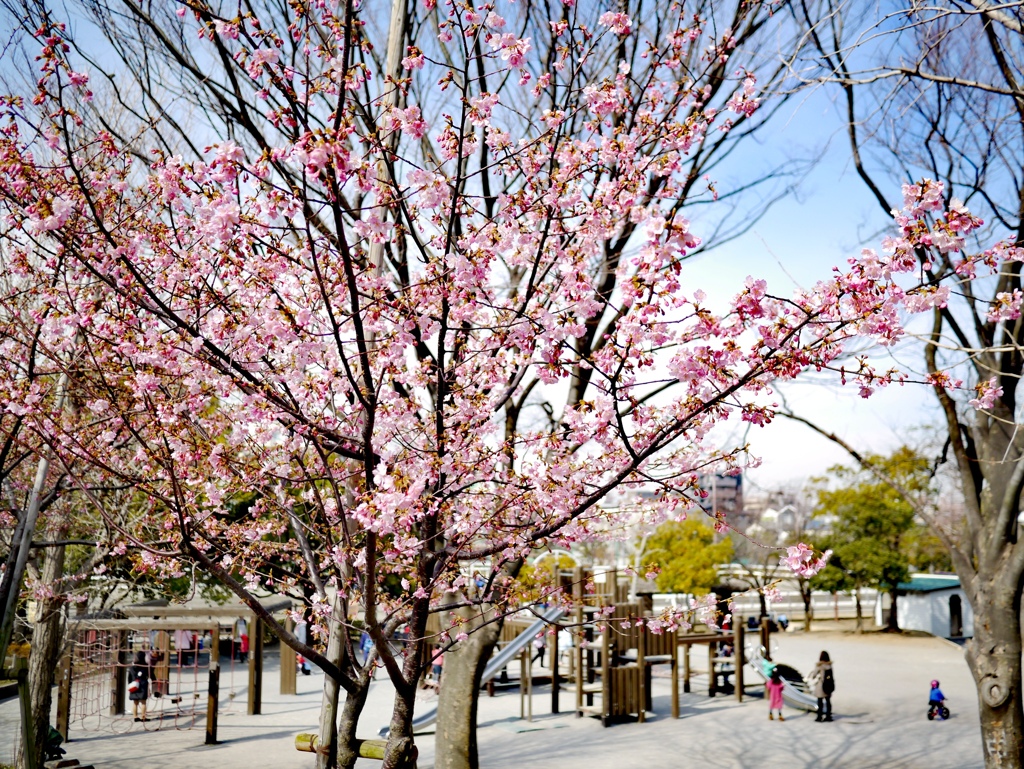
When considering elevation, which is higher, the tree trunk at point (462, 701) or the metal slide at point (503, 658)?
the tree trunk at point (462, 701)

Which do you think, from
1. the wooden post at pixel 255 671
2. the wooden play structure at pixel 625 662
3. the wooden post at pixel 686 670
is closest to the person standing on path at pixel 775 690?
the wooden play structure at pixel 625 662

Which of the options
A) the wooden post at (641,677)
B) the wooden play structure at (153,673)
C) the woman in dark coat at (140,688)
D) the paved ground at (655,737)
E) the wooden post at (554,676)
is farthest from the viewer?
the wooden post at (554,676)

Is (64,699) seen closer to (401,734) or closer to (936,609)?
(401,734)

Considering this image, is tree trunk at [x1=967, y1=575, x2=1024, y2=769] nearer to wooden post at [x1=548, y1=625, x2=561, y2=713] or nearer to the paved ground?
the paved ground

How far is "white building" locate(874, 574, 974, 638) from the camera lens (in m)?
27.7

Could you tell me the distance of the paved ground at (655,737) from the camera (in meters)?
11.2

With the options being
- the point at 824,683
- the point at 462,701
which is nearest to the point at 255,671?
the point at 462,701

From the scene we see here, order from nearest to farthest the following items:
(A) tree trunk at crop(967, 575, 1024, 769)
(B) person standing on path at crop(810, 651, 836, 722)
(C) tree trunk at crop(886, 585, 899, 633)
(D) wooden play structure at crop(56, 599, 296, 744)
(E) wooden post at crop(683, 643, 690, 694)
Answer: (A) tree trunk at crop(967, 575, 1024, 769), (D) wooden play structure at crop(56, 599, 296, 744), (B) person standing on path at crop(810, 651, 836, 722), (E) wooden post at crop(683, 643, 690, 694), (C) tree trunk at crop(886, 585, 899, 633)

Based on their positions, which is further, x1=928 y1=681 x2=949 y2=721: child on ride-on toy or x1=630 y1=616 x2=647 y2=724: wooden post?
x1=630 y1=616 x2=647 y2=724: wooden post

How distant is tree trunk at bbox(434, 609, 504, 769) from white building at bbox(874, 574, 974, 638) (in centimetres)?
2402

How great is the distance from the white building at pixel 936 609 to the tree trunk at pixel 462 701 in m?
24.0

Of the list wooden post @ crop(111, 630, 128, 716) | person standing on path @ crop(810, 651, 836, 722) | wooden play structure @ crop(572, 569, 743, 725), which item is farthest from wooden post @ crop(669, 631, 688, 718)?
wooden post @ crop(111, 630, 128, 716)

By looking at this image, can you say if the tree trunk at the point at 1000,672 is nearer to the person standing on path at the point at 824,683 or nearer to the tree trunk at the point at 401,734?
the person standing on path at the point at 824,683

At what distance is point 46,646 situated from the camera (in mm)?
10008
